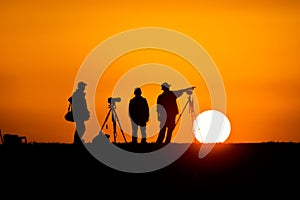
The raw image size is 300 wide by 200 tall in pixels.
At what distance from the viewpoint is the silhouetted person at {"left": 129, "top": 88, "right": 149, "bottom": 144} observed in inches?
1704

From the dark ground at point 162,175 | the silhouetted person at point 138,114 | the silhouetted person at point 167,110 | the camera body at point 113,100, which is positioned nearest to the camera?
the dark ground at point 162,175

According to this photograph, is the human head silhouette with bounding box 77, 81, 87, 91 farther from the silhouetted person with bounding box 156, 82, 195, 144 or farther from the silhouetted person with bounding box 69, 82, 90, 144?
the silhouetted person with bounding box 156, 82, 195, 144

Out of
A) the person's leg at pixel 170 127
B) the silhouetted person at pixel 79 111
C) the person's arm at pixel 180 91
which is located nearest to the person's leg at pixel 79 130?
the silhouetted person at pixel 79 111

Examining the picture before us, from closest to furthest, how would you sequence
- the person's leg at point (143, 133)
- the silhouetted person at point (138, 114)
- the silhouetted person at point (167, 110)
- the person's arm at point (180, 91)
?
the silhouetted person at point (167, 110), the person's leg at point (143, 133), the silhouetted person at point (138, 114), the person's arm at point (180, 91)

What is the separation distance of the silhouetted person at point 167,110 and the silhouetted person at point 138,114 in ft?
1.97

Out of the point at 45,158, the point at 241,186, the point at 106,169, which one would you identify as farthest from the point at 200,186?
the point at 45,158

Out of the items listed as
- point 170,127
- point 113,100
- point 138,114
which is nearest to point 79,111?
point 138,114

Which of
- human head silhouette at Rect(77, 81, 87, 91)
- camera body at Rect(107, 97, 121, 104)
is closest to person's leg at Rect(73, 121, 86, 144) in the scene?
human head silhouette at Rect(77, 81, 87, 91)

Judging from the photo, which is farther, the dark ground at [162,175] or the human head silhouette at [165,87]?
the human head silhouette at [165,87]

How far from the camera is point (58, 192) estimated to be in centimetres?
3697

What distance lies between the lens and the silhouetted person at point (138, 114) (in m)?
43.3

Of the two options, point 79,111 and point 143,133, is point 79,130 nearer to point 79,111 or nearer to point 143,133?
point 79,111

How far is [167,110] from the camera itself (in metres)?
42.8

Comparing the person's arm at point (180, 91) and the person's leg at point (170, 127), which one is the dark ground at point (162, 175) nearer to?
the person's leg at point (170, 127)
